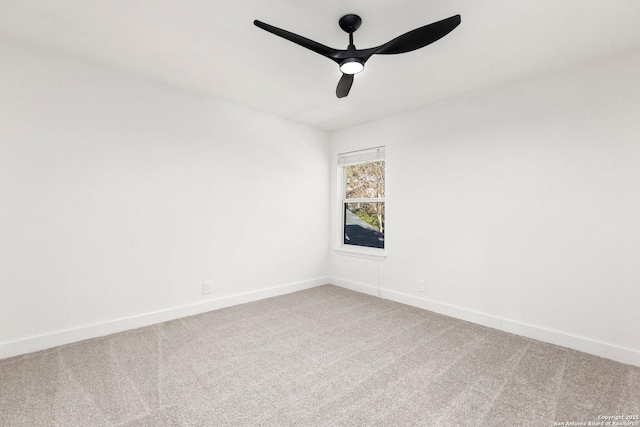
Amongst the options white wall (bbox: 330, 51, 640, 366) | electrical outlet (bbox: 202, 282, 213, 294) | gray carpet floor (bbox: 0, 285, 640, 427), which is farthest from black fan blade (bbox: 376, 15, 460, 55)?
electrical outlet (bbox: 202, 282, 213, 294)

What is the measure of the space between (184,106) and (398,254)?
2.95 metres

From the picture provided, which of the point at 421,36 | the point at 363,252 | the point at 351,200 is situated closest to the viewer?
the point at 421,36

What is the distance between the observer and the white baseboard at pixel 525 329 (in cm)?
229

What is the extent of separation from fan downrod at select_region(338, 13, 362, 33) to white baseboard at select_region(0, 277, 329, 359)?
2927 mm

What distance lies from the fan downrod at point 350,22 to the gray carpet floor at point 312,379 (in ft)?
7.61

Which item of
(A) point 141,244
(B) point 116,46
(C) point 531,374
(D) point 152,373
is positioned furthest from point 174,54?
(C) point 531,374

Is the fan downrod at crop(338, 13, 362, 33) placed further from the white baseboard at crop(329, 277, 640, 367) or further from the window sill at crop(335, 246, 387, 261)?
the white baseboard at crop(329, 277, 640, 367)

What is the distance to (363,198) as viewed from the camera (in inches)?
171

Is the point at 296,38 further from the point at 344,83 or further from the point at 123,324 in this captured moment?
the point at 123,324

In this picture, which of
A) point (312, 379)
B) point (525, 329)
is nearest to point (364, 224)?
point (525, 329)

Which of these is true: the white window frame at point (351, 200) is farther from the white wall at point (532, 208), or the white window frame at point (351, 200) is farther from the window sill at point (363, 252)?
the white wall at point (532, 208)

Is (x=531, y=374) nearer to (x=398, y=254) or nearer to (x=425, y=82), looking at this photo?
(x=398, y=254)

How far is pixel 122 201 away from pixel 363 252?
114 inches

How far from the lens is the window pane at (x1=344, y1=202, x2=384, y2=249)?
4171mm
